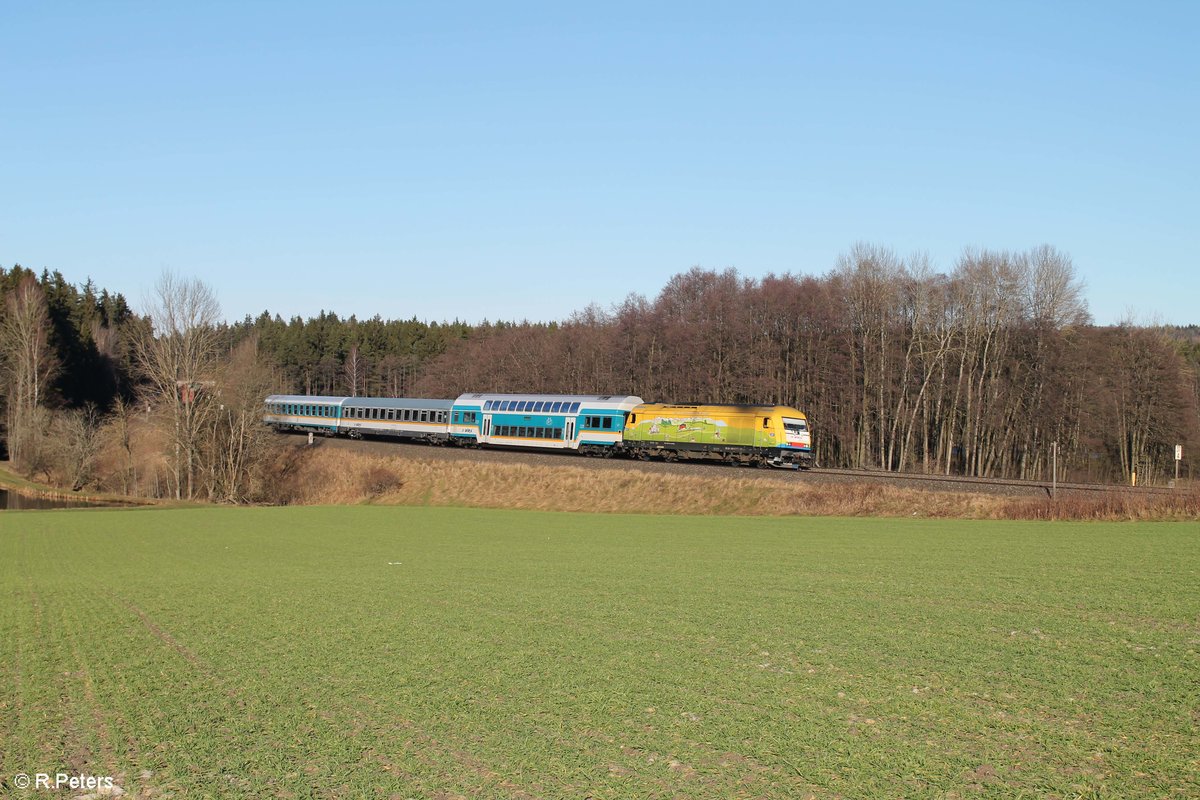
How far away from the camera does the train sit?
46.5m

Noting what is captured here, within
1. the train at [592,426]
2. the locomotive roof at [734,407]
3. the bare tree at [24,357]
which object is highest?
the bare tree at [24,357]

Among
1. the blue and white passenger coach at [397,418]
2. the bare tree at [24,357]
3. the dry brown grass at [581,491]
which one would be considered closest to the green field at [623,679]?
the dry brown grass at [581,491]

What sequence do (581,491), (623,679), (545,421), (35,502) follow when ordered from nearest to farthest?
(623,679), (581,491), (35,502), (545,421)

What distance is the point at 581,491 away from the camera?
46.9 meters

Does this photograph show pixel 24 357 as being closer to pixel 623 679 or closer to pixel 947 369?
pixel 947 369

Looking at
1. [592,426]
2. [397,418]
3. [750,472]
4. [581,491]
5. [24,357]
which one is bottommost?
[581,491]

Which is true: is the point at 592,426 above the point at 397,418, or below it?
below

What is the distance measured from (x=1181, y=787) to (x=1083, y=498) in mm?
28280

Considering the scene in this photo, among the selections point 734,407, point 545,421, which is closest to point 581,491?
point 734,407

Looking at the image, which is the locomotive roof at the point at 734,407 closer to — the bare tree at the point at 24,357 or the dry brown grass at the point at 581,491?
the dry brown grass at the point at 581,491

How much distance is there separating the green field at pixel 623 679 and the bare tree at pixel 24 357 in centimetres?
6516

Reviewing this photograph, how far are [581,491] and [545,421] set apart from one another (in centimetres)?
1078

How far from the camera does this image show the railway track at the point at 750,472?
35.6m

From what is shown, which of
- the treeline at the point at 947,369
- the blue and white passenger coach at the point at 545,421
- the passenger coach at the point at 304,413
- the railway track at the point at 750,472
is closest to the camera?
the railway track at the point at 750,472
